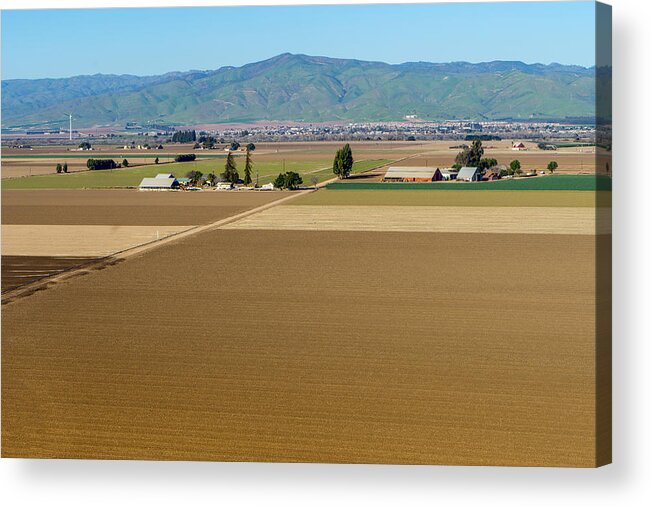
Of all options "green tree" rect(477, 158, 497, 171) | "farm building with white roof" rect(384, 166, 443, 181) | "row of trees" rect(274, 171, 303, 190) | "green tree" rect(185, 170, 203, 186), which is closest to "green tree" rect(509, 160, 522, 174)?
"green tree" rect(477, 158, 497, 171)

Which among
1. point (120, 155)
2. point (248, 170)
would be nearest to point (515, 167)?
point (248, 170)

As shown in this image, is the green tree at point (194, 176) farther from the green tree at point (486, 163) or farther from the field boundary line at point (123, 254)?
the green tree at point (486, 163)

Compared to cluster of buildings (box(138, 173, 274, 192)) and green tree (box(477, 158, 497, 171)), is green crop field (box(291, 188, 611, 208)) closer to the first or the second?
green tree (box(477, 158, 497, 171))

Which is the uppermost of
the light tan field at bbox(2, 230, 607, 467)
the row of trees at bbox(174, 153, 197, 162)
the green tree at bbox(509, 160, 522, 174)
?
the row of trees at bbox(174, 153, 197, 162)

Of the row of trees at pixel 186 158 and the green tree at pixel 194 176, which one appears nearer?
the row of trees at pixel 186 158

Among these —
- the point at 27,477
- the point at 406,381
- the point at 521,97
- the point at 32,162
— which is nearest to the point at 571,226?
A: the point at 521,97

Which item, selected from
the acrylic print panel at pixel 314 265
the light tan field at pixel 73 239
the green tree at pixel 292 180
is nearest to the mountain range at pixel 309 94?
the acrylic print panel at pixel 314 265

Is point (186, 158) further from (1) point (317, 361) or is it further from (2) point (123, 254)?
(1) point (317, 361)
